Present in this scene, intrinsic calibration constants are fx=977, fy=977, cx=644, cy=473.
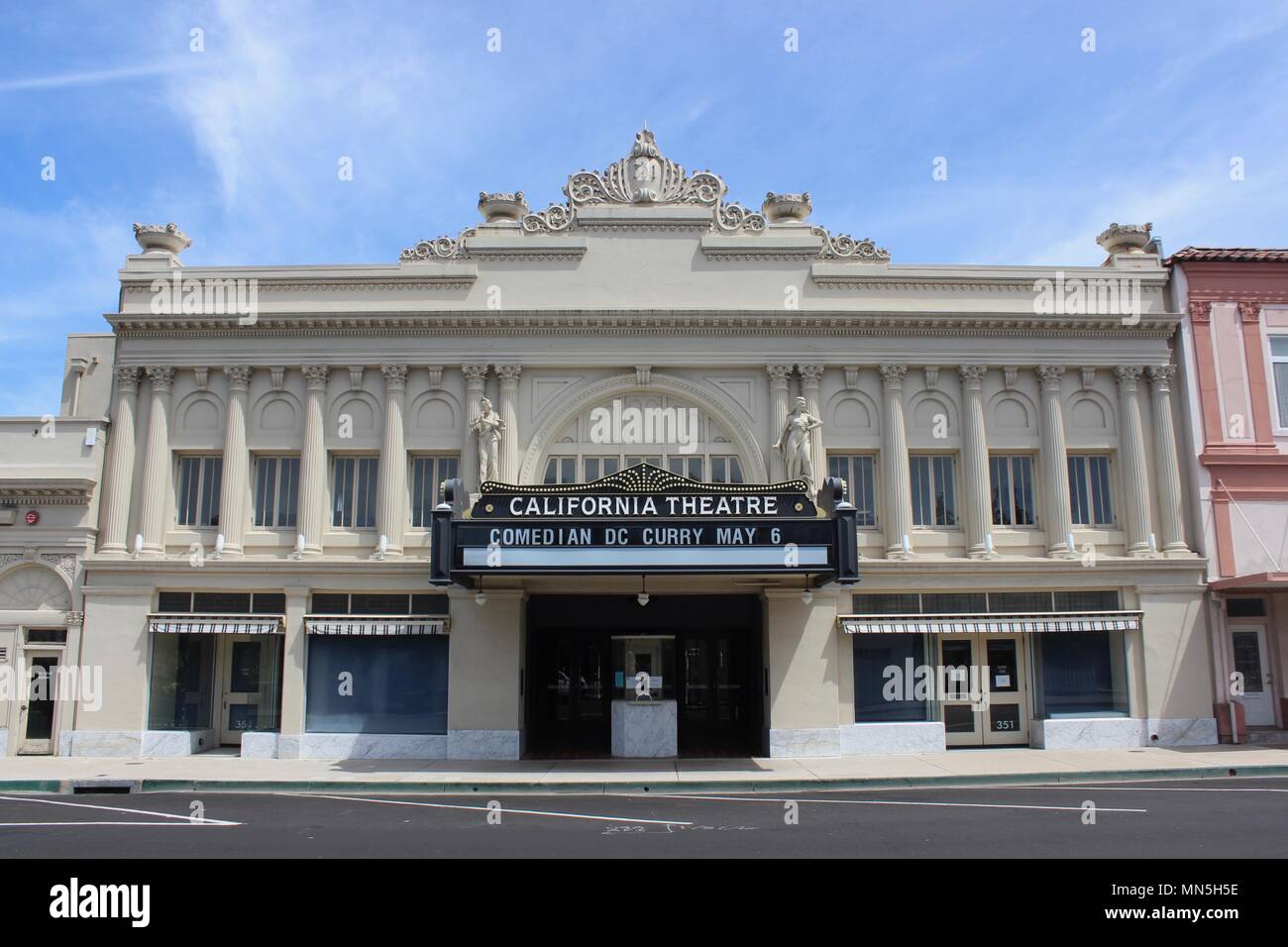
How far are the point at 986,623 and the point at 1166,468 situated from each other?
5.72 m

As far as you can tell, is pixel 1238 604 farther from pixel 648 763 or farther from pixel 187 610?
pixel 187 610

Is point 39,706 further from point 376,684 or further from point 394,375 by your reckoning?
point 394,375

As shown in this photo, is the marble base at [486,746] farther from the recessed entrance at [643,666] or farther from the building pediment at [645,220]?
the building pediment at [645,220]

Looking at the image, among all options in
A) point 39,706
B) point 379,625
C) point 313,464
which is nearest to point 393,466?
point 313,464

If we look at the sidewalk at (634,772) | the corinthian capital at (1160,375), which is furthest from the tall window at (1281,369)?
the sidewalk at (634,772)

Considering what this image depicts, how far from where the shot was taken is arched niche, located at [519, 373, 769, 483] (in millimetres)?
22312

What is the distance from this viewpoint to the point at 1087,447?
22.7m

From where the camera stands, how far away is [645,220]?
2300 centimetres

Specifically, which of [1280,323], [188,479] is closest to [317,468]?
[188,479]

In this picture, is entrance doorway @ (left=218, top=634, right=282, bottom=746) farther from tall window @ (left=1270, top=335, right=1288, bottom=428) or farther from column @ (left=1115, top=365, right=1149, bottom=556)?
tall window @ (left=1270, top=335, right=1288, bottom=428)

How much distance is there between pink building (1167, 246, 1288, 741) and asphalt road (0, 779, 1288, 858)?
5987 mm

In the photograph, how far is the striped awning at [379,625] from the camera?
21.2 metres

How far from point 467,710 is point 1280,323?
21.0 metres

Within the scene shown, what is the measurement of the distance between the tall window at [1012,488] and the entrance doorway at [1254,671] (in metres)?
5.36
